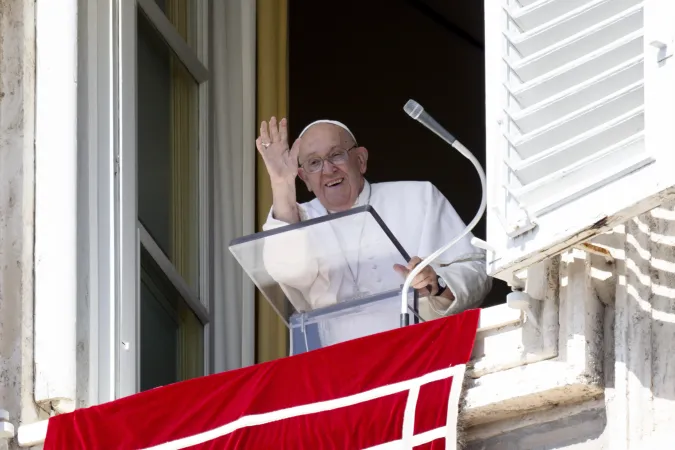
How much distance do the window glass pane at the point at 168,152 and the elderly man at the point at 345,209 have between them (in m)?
0.39

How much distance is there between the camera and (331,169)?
5680 mm

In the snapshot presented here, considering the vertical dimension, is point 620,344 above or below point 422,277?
below

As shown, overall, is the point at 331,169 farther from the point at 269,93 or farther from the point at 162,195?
the point at 269,93

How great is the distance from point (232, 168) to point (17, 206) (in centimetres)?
106

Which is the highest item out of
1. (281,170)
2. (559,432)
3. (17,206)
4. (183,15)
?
(183,15)

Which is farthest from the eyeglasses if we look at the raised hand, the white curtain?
the white curtain

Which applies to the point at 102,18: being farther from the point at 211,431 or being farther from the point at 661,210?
the point at 661,210

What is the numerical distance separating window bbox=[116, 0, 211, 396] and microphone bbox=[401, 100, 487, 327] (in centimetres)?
80

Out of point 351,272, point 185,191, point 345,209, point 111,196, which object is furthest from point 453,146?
point 185,191

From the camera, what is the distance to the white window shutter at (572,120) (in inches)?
161

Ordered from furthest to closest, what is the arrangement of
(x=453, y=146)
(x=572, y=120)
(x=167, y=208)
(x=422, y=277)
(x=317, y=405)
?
(x=167, y=208) → (x=422, y=277) → (x=453, y=146) → (x=317, y=405) → (x=572, y=120)

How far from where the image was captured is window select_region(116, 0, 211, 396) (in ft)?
17.7

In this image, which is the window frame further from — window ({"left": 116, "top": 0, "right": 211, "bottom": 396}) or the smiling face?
the smiling face

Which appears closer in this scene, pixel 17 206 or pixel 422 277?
pixel 422 277
